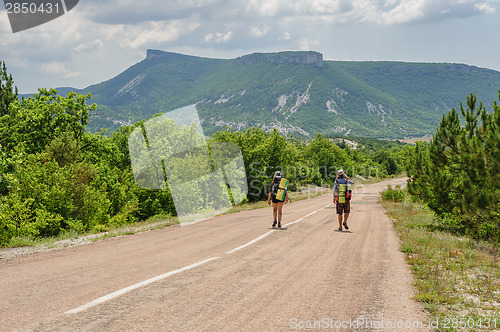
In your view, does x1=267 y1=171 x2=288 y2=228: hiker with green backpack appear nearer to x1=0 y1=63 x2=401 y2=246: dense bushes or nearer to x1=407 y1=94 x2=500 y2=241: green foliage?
x1=407 y1=94 x2=500 y2=241: green foliage

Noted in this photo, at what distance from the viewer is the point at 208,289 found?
5246 millimetres

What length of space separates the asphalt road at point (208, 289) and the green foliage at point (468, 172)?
5.79 metres

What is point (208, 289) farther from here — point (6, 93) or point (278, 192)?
point (6, 93)

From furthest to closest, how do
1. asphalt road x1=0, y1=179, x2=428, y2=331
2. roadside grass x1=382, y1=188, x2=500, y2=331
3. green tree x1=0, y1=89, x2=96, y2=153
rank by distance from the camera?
green tree x1=0, y1=89, x2=96, y2=153
roadside grass x1=382, y1=188, x2=500, y2=331
asphalt road x1=0, y1=179, x2=428, y2=331

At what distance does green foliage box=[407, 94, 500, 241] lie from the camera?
478 inches

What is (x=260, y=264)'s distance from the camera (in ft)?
23.2

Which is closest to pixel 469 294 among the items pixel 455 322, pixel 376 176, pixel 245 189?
pixel 455 322

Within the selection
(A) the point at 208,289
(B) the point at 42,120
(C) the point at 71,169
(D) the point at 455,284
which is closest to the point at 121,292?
(A) the point at 208,289

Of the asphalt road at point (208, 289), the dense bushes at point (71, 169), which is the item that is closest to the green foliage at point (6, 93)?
the dense bushes at point (71, 169)

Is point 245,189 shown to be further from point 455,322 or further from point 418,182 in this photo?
point 455,322

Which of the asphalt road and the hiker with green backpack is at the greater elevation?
the hiker with green backpack

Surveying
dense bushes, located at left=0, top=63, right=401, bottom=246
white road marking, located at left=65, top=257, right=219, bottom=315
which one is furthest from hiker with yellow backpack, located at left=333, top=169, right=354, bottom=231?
dense bushes, located at left=0, top=63, right=401, bottom=246

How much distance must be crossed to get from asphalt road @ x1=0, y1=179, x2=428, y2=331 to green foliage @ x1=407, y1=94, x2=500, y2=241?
19.0 ft

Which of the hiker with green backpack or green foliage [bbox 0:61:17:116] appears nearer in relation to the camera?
the hiker with green backpack
